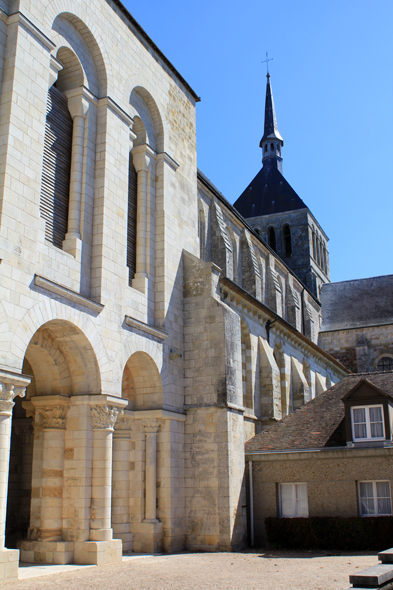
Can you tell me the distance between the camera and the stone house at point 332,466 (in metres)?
14.4

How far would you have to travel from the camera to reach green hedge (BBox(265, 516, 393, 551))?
13.6 metres

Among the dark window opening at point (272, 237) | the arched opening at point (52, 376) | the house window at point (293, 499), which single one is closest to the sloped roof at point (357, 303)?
the dark window opening at point (272, 237)

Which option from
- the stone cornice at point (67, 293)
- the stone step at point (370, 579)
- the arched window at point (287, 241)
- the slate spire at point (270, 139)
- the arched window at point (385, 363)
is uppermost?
the slate spire at point (270, 139)

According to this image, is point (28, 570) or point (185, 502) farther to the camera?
point (185, 502)

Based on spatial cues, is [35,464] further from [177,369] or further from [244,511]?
[244,511]

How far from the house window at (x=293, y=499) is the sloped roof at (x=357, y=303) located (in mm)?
27831

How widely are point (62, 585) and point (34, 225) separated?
611 centimetres

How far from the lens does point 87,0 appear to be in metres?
13.5

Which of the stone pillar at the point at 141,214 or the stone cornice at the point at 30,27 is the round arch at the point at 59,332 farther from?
the stone cornice at the point at 30,27

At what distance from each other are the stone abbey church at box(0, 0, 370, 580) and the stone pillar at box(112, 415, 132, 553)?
3cm

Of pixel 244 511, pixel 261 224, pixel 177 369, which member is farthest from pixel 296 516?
pixel 261 224

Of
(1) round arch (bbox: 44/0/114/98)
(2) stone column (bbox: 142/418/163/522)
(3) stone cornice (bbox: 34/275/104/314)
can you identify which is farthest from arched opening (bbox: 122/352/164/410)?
(1) round arch (bbox: 44/0/114/98)

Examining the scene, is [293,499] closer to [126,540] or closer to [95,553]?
[126,540]

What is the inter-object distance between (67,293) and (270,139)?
163 feet
